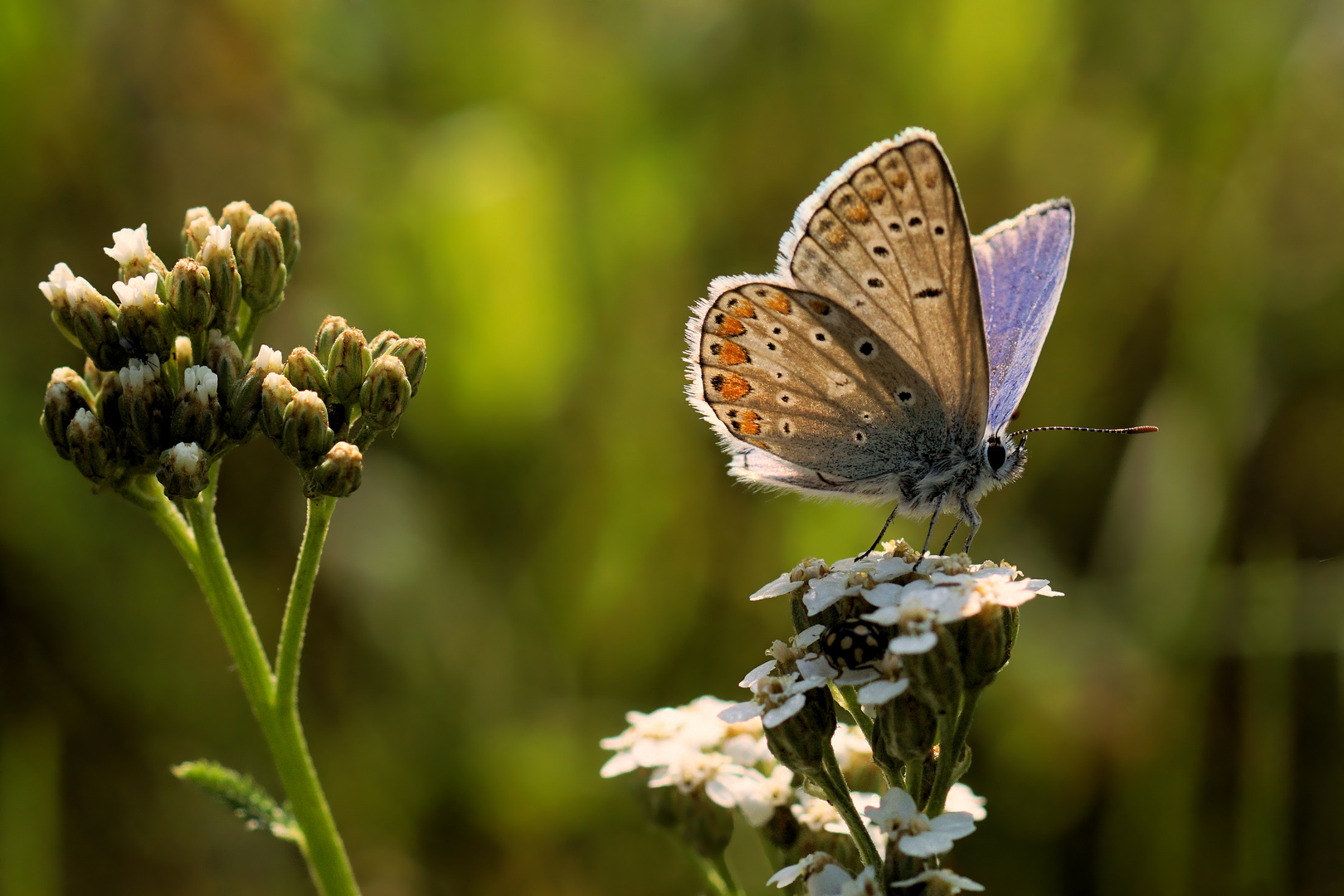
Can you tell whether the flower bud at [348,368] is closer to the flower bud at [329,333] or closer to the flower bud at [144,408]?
the flower bud at [329,333]

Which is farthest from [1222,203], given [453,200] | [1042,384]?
[453,200]

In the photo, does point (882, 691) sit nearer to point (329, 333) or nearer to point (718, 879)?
point (718, 879)

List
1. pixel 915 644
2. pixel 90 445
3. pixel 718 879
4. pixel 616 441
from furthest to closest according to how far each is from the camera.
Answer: pixel 616 441 < pixel 718 879 < pixel 90 445 < pixel 915 644

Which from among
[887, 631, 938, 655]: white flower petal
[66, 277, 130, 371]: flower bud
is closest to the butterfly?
[887, 631, 938, 655]: white flower petal

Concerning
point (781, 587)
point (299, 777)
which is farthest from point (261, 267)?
point (781, 587)

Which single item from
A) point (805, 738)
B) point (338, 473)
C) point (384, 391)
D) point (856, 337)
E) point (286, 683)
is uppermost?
point (856, 337)

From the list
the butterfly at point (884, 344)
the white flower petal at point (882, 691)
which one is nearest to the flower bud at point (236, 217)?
the butterfly at point (884, 344)
